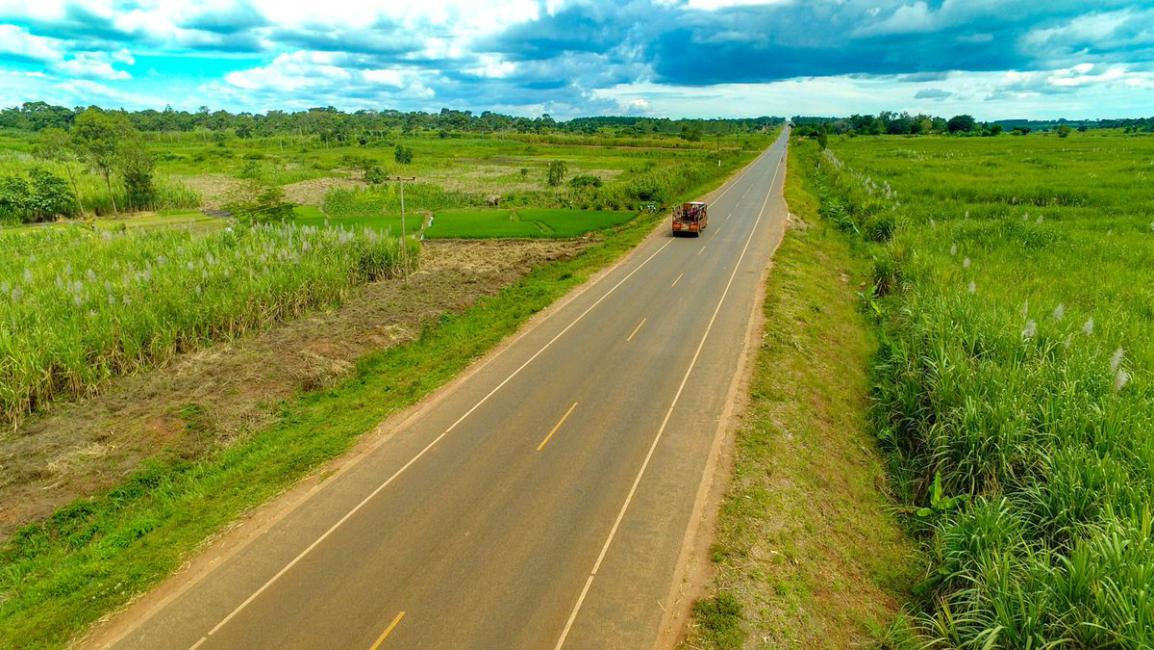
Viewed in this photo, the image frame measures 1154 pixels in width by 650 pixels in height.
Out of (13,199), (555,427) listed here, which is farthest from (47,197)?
(555,427)

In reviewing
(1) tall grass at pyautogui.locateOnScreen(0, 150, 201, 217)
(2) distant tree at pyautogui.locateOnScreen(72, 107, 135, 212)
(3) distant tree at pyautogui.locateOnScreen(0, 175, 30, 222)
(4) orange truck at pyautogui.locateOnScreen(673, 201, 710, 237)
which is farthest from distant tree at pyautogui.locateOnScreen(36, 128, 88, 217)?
(4) orange truck at pyautogui.locateOnScreen(673, 201, 710, 237)

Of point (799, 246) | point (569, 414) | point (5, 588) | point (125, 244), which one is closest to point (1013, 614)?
point (569, 414)

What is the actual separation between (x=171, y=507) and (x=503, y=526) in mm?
8580

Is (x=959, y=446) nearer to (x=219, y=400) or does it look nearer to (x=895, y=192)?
(x=219, y=400)

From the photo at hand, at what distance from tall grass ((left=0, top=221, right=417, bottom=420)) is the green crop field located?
2642 cm

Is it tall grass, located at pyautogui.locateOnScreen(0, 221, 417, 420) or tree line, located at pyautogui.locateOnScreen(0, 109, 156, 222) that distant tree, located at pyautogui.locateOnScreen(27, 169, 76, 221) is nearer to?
tree line, located at pyautogui.locateOnScreen(0, 109, 156, 222)

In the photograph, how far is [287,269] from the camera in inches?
1185

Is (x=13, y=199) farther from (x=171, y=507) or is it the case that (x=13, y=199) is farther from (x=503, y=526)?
(x=503, y=526)

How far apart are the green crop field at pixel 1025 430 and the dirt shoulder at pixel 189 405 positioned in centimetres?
1986

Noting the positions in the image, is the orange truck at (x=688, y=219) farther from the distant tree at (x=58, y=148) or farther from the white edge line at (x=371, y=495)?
the distant tree at (x=58, y=148)

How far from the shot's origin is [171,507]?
14164 millimetres

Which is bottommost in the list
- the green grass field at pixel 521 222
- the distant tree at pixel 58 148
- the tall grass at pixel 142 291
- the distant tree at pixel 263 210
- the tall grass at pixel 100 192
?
the tall grass at pixel 142 291

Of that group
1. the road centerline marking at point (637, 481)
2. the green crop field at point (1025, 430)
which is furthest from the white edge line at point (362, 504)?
the green crop field at point (1025, 430)

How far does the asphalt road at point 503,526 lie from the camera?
10320 millimetres
